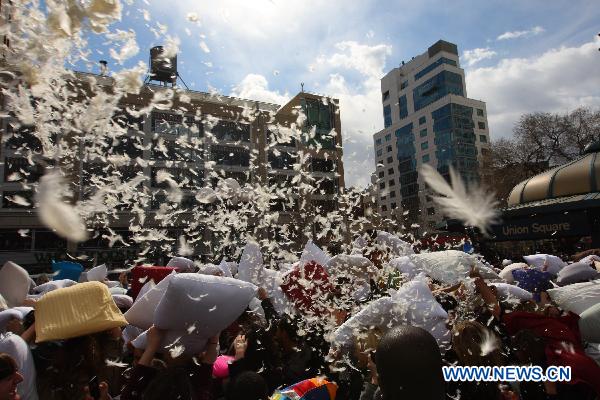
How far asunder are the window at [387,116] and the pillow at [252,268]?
214ft

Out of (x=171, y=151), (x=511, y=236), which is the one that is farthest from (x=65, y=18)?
(x=171, y=151)

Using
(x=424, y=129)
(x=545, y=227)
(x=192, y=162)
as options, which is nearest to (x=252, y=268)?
(x=545, y=227)

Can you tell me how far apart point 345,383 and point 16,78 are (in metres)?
3.12

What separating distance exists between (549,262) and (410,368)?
5.40 m

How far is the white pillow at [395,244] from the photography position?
5652 mm

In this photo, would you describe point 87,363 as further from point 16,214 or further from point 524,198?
point 16,214

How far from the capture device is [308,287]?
4219 millimetres

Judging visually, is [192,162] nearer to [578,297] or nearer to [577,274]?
[577,274]

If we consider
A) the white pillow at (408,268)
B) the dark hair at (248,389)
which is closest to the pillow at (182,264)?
the white pillow at (408,268)

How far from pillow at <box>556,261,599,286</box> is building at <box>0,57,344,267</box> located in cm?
1503

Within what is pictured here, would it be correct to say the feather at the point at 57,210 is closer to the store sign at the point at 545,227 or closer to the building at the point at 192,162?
the store sign at the point at 545,227

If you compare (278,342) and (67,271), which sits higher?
(67,271)

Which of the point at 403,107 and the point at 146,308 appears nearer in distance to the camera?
the point at 146,308

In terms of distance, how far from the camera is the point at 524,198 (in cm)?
1591
